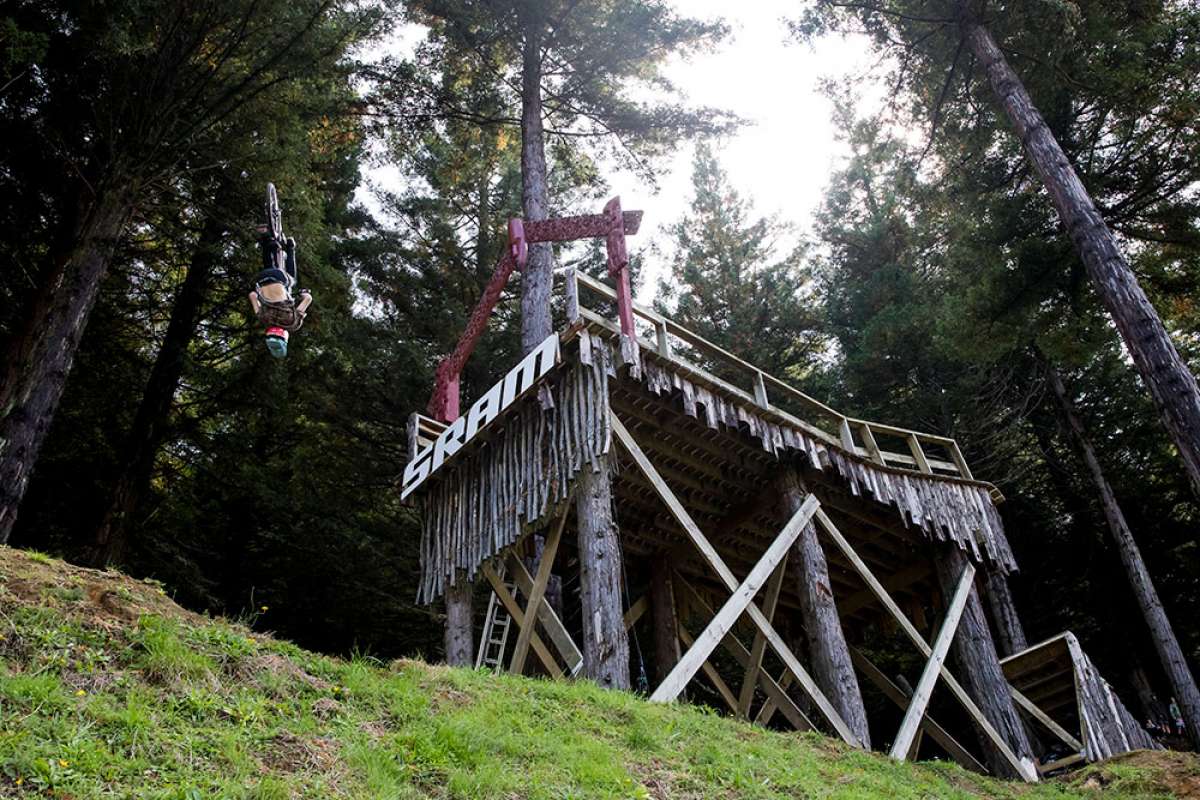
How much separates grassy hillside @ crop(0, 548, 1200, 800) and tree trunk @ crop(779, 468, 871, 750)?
7.40 feet

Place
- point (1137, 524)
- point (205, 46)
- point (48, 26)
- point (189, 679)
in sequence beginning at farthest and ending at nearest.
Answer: point (1137, 524) → point (205, 46) → point (48, 26) → point (189, 679)

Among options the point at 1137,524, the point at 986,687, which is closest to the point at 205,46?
the point at 986,687

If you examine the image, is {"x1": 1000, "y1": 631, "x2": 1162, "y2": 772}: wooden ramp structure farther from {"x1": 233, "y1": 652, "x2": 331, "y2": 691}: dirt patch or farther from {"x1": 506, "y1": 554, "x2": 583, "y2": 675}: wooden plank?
{"x1": 233, "y1": 652, "x2": 331, "y2": 691}: dirt patch

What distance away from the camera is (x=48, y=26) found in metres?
9.23

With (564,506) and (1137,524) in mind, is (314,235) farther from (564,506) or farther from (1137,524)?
(1137,524)

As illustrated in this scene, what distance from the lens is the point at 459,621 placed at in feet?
30.5

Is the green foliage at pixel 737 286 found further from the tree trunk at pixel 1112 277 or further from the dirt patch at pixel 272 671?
the dirt patch at pixel 272 671

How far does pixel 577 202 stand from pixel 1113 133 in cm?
997

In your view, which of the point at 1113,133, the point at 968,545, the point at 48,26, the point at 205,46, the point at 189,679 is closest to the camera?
the point at 189,679

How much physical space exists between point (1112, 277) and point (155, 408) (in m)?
12.8

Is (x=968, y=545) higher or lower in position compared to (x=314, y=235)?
lower

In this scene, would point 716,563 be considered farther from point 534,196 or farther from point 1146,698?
point 1146,698

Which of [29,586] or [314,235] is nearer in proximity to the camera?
[29,586]

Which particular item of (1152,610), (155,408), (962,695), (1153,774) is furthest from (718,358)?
(1152,610)
